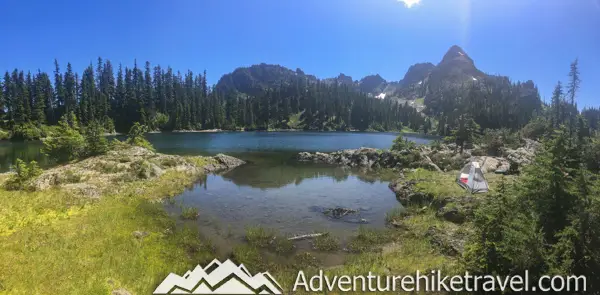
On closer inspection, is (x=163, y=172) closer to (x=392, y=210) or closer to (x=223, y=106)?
(x=392, y=210)

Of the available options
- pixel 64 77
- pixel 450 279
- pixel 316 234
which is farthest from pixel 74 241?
pixel 64 77

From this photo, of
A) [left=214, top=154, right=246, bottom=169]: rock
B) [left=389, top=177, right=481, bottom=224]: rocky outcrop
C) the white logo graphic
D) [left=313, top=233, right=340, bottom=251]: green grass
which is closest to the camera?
the white logo graphic

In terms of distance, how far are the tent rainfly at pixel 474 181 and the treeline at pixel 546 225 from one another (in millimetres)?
10959

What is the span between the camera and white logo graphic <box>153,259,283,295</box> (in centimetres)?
955

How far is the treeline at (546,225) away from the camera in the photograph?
30.9 feet

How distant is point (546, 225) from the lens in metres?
10.8

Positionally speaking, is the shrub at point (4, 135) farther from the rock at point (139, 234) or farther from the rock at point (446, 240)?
the rock at point (446, 240)

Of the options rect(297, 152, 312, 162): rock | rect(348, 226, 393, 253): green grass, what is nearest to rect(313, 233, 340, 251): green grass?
rect(348, 226, 393, 253): green grass

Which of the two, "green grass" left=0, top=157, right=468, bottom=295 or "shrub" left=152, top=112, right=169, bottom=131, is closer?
"green grass" left=0, top=157, right=468, bottom=295

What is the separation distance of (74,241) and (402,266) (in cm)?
1488

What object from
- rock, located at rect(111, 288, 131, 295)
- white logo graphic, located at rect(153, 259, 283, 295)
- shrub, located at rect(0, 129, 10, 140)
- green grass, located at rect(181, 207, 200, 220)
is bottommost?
green grass, located at rect(181, 207, 200, 220)

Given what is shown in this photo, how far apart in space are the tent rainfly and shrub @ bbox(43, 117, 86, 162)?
4066 centimetres

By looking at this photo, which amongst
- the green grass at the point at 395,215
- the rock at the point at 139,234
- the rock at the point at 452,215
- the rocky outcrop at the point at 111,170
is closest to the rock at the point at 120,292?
the rock at the point at 139,234

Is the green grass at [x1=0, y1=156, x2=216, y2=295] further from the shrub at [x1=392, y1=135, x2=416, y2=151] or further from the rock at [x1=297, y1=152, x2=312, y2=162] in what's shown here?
the shrub at [x1=392, y1=135, x2=416, y2=151]
